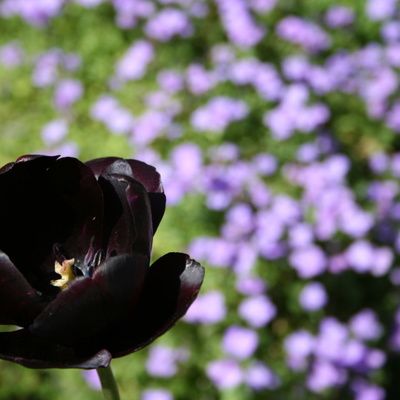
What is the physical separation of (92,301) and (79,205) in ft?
0.55

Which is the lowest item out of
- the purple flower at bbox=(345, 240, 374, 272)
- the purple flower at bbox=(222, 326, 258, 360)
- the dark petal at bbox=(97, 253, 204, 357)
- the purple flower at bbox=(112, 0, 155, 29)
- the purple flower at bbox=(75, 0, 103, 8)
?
the purple flower at bbox=(222, 326, 258, 360)

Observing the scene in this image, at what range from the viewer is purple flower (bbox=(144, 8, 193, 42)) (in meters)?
3.66

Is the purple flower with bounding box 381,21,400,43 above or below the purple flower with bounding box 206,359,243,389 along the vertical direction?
above

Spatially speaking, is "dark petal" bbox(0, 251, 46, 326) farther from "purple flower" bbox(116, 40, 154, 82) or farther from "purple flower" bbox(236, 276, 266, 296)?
"purple flower" bbox(116, 40, 154, 82)

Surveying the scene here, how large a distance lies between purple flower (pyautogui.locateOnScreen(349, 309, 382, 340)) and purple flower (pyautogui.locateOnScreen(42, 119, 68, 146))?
50.6 inches

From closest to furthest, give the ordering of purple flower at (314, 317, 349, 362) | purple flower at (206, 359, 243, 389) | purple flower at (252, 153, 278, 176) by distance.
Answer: purple flower at (206, 359, 243, 389) < purple flower at (314, 317, 349, 362) < purple flower at (252, 153, 278, 176)

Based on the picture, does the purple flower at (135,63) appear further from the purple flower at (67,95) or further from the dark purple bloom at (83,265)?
the dark purple bloom at (83,265)

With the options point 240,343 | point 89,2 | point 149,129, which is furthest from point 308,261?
point 89,2

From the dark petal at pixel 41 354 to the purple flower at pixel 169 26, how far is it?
2.81 meters

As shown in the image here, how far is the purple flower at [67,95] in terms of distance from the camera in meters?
3.55

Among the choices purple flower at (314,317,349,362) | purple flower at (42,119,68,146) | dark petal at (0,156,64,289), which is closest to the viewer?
dark petal at (0,156,64,289)

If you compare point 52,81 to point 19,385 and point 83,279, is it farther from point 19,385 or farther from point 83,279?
point 83,279

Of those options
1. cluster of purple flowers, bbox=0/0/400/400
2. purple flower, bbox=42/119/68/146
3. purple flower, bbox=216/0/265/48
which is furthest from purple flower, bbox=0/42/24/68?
purple flower, bbox=216/0/265/48

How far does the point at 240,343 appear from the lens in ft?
8.71
